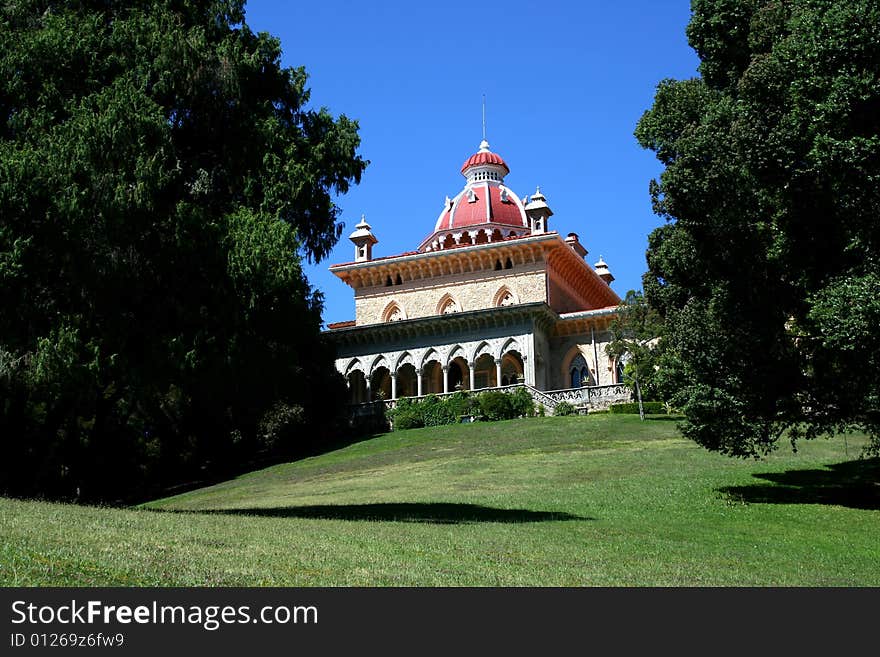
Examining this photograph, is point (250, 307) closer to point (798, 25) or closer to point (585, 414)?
point (798, 25)

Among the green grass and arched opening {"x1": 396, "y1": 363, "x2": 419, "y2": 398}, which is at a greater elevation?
arched opening {"x1": 396, "y1": 363, "x2": 419, "y2": 398}

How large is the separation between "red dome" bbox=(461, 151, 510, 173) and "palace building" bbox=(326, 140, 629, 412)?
16.2 feet

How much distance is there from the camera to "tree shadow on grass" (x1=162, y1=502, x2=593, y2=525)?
1753 centimetres

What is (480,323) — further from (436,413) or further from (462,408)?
(436,413)

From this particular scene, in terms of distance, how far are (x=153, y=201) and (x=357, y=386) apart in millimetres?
43941

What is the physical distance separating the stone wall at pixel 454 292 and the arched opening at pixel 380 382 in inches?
225

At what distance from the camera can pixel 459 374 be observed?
62.1 metres

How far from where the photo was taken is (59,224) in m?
17.0

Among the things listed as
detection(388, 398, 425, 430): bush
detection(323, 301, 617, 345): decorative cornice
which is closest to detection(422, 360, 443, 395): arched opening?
detection(323, 301, 617, 345): decorative cornice

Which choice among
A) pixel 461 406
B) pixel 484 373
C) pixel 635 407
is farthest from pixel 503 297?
pixel 635 407

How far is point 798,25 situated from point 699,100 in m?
3.94

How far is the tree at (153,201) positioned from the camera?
1700 cm

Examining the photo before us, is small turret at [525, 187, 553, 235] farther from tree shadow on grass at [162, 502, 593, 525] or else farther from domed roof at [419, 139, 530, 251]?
tree shadow on grass at [162, 502, 593, 525]
